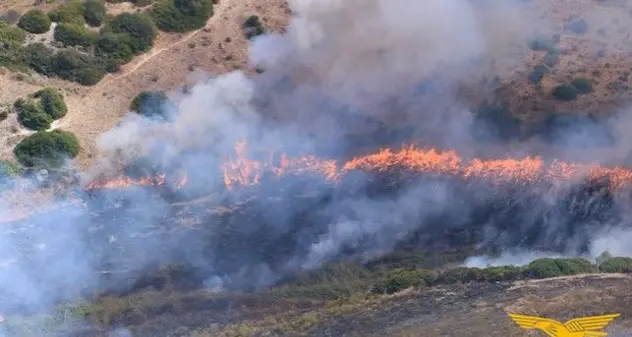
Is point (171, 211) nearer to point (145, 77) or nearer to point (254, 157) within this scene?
point (254, 157)

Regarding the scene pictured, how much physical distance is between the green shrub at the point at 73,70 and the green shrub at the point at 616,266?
3334 centimetres

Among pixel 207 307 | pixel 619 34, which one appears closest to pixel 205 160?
pixel 207 307

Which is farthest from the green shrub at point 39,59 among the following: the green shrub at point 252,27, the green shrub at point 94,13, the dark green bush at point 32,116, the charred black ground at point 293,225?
the green shrub at point 252,27

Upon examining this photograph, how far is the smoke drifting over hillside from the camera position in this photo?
151 feet

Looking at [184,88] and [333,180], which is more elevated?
[184,88]

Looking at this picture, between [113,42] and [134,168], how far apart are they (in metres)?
11.6

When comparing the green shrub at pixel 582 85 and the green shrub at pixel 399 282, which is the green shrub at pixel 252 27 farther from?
the green shrub at pixel 399 282

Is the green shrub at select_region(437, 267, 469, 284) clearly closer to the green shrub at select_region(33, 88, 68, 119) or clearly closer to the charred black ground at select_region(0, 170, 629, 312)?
the charred black ground at select_region(0, 170, 629, 312)

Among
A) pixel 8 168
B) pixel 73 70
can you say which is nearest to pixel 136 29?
pixel 73 70

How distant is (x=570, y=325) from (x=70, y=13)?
38464 mm

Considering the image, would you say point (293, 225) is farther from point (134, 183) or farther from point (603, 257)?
point (603, 257)

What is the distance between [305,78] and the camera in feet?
177

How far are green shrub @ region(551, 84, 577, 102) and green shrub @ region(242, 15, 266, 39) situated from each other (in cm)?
2004

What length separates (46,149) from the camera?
165ft
